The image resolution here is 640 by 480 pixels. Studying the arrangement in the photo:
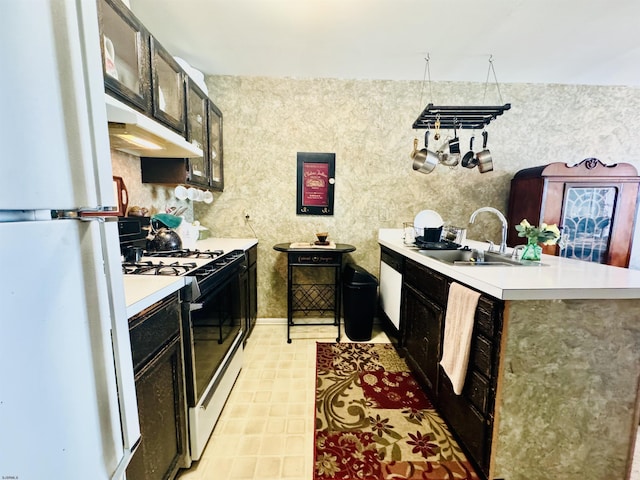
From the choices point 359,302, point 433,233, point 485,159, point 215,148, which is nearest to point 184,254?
point 215,148

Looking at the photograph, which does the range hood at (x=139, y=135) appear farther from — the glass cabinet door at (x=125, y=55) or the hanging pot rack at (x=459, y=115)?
the hanging pot rack at (x=459, y=115)

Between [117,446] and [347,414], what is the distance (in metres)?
1.41

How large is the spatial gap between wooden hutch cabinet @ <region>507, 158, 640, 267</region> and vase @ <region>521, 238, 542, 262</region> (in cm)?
114

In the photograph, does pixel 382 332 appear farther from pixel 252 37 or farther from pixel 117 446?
pixel 252 37

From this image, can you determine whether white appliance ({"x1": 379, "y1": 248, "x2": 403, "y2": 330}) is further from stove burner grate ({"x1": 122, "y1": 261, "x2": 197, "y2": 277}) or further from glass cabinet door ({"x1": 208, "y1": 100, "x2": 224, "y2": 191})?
glass cabinet door ({"x1": 208, "y1": 100, "x2": 224, "y2": 191})

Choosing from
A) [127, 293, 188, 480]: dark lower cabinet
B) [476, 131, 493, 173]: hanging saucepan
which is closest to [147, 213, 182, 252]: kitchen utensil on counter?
[127, 293, 188, 480]: dark lower cabinet

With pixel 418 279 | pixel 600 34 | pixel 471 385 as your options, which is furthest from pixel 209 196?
pixel 600 34

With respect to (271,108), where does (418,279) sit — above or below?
below

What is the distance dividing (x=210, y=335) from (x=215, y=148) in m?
1.79

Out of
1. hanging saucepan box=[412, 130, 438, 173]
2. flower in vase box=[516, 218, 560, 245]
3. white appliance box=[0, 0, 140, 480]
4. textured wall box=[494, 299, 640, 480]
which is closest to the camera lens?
white appliance box=[0, 0, 140, 480]

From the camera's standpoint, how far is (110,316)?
52cm

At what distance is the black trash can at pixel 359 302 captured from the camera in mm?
2475

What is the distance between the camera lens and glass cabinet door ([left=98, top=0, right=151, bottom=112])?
114cm

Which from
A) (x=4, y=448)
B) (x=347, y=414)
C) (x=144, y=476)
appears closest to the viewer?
(x=4, y=448)
